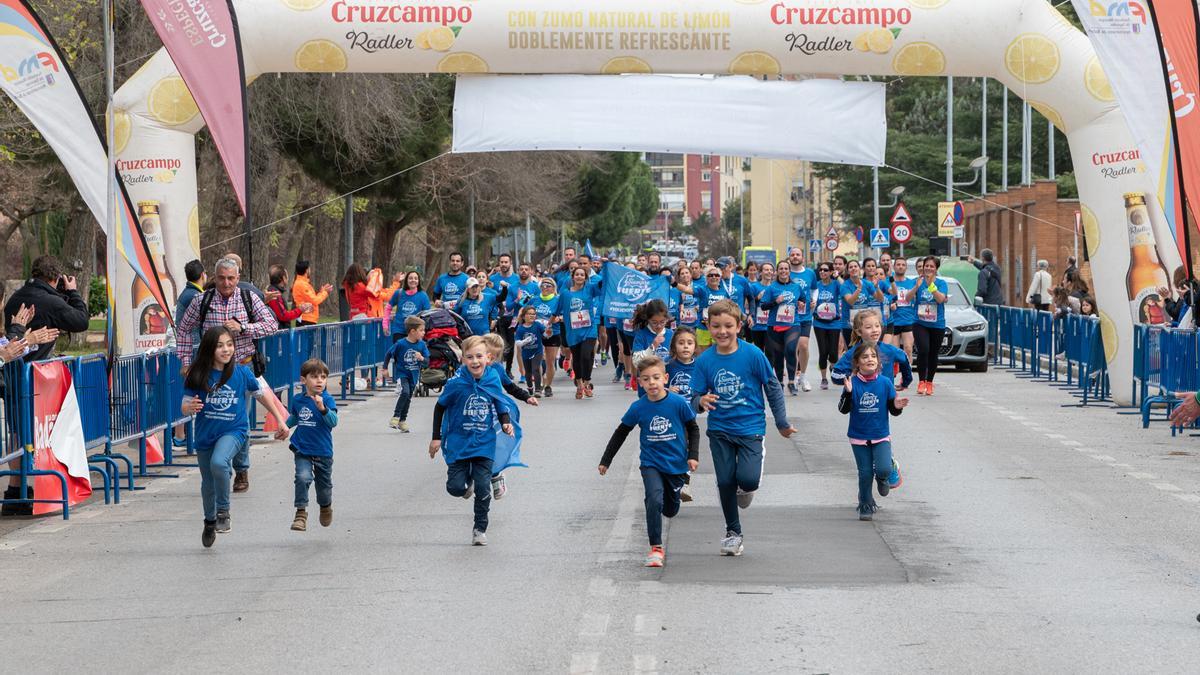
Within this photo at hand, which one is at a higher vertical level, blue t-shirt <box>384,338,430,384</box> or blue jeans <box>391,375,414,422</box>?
blue t-shirt <box>384,338,430,384</box>

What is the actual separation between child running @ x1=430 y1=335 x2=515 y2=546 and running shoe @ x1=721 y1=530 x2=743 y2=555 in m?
1.50

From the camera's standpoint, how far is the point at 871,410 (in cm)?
1145

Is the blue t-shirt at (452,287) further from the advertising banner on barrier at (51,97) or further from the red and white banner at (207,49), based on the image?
the advertising banner on barrier at (51,97)

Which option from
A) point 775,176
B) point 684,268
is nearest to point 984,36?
point 684,268

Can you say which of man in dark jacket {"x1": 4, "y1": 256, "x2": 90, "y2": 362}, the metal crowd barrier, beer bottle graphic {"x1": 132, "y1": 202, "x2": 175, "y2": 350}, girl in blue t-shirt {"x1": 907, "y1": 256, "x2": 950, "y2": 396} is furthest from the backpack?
girl in blue t-shirt {"x1": 907, "y1": 256, "x2": 950, "y2": 396}

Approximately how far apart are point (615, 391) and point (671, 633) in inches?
634

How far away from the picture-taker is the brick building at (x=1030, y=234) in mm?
44053

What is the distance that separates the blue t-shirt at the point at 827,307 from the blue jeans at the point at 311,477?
1317 centimetres

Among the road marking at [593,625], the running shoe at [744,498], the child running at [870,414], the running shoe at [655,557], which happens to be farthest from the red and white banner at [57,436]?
the road marking at [593,625]

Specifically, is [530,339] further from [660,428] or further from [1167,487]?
[660,428]

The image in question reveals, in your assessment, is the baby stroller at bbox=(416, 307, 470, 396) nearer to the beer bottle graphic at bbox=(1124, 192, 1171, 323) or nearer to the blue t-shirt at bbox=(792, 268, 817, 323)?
the blue t-shirt at bbox=(792, 268, 817, 323)

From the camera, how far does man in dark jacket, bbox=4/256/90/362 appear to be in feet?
41.9

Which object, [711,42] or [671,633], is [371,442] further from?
[671,633]

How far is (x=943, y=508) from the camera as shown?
1167 cm
